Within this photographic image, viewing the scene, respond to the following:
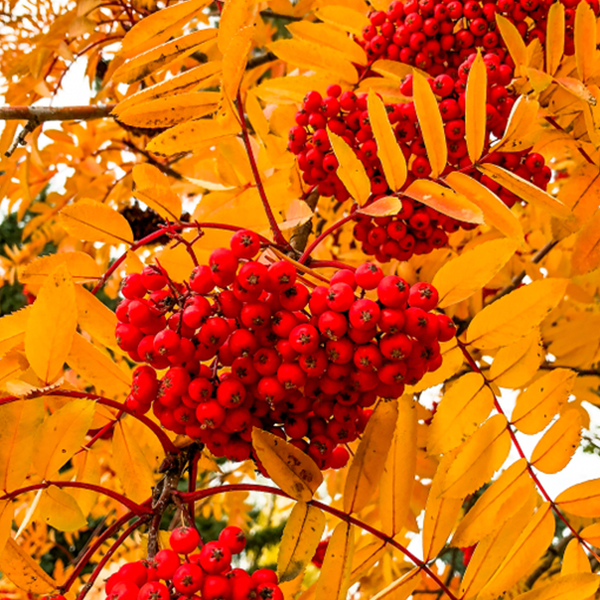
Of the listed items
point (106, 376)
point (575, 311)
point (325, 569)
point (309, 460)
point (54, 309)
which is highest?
point (54, 309)

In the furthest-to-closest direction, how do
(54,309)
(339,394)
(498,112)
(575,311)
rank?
(575,311) → (498,112) → (339,394) → (54,309)

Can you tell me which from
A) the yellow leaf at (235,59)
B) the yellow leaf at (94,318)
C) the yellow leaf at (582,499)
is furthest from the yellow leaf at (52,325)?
the yellow leaf at (582,499)

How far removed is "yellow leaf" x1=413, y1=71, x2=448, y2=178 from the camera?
3.42ft

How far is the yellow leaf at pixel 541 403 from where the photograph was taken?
107cm

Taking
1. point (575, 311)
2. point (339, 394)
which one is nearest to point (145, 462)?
point (339, 394)

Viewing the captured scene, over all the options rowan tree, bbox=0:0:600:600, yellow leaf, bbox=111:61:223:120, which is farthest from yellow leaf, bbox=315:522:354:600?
yellow leaf, bbox=111:61:223:120

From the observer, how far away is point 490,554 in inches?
37.3

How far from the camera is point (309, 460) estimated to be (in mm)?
970

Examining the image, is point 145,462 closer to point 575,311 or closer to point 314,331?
point 314,331

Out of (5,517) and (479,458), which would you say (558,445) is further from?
(5,517)

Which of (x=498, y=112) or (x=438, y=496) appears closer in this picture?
(x=438, y=496)

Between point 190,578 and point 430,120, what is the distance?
0.88 metres

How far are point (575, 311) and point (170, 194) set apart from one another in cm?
178

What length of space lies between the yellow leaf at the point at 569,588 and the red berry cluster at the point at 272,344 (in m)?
0.38
